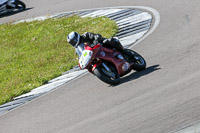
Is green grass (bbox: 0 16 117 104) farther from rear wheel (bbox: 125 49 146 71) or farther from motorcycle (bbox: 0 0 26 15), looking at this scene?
rear wheel (bbox: 125 49 146 71)

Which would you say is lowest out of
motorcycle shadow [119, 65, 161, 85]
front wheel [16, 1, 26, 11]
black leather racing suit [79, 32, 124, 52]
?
front wheel [16, 1, 26, 11]

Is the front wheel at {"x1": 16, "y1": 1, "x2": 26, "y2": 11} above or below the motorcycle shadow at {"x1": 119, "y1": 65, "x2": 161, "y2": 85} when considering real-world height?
below

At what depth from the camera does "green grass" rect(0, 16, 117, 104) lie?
12.8 metres

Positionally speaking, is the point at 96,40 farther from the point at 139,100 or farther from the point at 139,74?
the point at 139,100

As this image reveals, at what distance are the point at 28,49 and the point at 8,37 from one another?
8.78 feet

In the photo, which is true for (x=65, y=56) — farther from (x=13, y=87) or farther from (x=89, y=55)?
(x=89, y=55)

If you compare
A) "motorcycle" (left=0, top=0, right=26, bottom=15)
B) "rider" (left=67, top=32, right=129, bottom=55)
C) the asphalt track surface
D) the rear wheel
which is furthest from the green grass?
the rear wheel

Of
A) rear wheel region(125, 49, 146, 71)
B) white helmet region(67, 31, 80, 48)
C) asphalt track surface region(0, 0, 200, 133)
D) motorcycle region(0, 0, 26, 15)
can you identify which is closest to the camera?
asphalt track surface region(0, 0, 200, 133)

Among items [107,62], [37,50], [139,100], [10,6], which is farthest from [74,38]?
[10,6]

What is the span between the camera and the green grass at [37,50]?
41.9 feet

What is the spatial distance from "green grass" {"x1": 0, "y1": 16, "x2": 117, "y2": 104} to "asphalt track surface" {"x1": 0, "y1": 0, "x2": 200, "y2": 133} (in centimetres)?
201

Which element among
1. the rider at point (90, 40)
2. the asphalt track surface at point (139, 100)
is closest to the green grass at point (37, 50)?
the asphalt track surface at point (139, 100)

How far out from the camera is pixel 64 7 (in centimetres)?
2050

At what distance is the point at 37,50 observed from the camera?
16.0m
